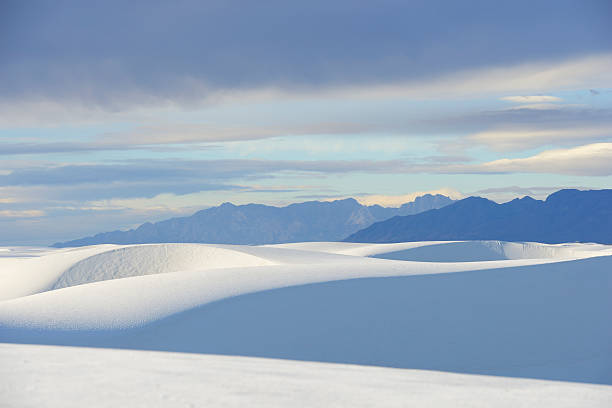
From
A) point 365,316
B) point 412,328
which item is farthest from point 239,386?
point 412,328

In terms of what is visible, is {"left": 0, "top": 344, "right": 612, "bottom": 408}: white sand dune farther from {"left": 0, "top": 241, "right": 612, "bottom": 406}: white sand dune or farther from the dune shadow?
{"left": 0, "top": 241, "right": 612, "bottom": 406}: white sand dune

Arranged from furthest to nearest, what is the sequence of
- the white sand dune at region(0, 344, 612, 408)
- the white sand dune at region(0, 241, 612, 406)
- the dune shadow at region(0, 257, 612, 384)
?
the white sand dune at region(0, 241, 612, 406), the dune shadow at region(0, 257, 612, 384), the white sand dune at region(0, 344, 612, 408)

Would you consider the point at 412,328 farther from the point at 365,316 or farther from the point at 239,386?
the point at 239,386

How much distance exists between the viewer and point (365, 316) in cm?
1650

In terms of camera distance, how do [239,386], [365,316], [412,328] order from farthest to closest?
1. [365,316]
2. [412,328]
3. [239,386]

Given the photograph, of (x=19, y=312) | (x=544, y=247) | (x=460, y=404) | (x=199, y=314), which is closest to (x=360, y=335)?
(x=199, y=314)

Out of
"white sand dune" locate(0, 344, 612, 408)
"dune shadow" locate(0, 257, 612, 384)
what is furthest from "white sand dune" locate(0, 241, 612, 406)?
"white sand dune" locate(0, 344, 612, 408)

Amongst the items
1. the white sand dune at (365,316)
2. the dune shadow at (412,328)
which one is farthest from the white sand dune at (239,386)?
the white sand dune at (365,316)

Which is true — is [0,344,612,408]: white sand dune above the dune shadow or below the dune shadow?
above

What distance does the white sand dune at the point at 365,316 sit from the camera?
14891 millimetres

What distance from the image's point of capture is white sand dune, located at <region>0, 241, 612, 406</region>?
1489 cm

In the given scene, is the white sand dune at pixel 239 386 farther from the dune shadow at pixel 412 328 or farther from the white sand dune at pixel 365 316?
the white sand dune at pixel 365 316

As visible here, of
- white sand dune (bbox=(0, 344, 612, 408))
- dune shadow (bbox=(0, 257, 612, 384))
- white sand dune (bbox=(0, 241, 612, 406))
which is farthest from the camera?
white sand dune (bbox=(0, 241, 612, 406))

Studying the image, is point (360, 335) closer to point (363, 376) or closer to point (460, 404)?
point (363, 376)
